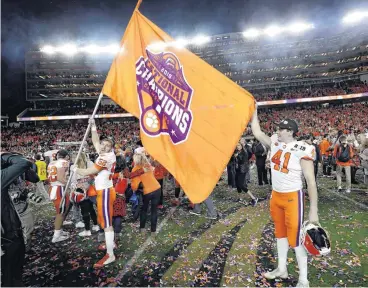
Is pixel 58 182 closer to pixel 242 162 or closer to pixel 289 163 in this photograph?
pixel 289 163

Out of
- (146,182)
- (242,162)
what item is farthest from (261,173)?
(146,182)

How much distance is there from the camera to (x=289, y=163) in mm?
3398

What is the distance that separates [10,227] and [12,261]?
0.42m

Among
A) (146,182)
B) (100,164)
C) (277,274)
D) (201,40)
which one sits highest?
(201,40)

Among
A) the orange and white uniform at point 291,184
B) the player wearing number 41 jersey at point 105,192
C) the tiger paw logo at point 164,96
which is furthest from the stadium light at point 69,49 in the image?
the orange and white uniform at point 291,184

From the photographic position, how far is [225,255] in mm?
4707

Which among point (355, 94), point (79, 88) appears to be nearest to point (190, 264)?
point (355, 94)

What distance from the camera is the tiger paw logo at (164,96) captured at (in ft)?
11.6

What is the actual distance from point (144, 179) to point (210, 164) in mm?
2565

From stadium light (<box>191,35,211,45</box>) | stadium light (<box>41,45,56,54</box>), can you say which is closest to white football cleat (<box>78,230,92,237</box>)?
stadium light (<box>191,35,211,45</box>)

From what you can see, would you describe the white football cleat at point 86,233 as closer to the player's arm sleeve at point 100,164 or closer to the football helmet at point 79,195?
the football helmet at point 79,195

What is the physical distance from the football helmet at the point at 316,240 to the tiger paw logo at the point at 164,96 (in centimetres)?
189

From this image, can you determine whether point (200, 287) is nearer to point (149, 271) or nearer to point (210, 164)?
point (149, 271)

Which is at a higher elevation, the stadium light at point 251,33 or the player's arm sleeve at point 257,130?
the stadium light at point 251,33
